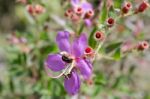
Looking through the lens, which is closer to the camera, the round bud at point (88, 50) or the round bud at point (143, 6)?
the round bud at point (88, 50)

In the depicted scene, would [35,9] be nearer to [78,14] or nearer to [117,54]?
[78,14]

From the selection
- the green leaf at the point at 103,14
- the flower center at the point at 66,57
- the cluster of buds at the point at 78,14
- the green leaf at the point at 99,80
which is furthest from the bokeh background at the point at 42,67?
the flower center at the point at 66,57

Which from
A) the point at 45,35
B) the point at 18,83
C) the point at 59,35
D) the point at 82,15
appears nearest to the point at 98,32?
the point at 59,35

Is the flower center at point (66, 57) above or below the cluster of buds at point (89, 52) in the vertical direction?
below

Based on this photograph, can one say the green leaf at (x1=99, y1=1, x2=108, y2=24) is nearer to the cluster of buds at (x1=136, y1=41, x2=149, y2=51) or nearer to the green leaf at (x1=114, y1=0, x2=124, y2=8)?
the green leaf at (x1=114, y1=0, x2=124, y2=8)

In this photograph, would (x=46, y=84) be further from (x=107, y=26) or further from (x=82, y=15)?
(x=107, y=26)

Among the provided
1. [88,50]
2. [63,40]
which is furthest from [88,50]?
[63,40]

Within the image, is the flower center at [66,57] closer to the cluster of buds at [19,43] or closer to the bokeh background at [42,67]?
the bokeh background at [42,67]
